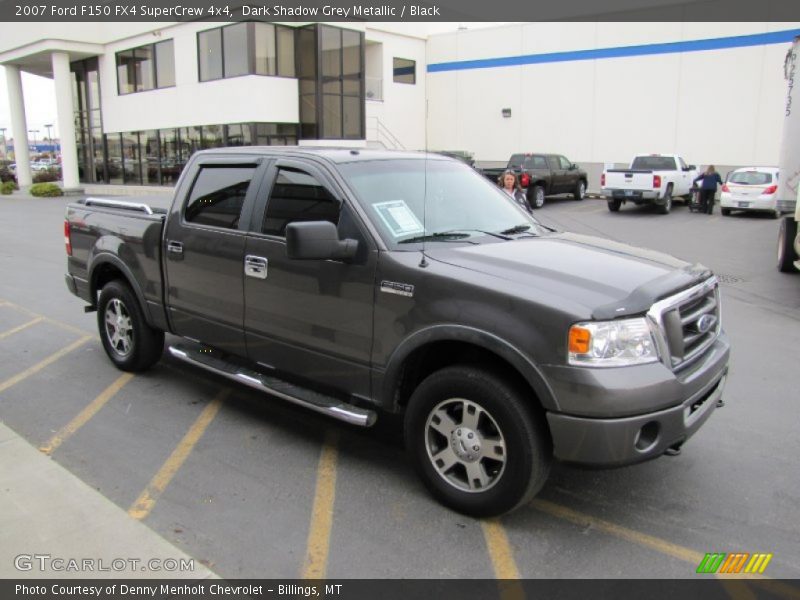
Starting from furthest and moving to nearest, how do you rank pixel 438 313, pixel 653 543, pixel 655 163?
pixel 655 163
pixel 438 313
pixel 653 543

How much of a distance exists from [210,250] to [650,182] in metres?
19.6

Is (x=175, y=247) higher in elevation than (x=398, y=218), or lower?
lower

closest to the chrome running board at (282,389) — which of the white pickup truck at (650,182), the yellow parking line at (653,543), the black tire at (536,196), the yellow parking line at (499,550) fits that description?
the yellow parking line at (499,550)

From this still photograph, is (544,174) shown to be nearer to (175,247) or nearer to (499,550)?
(175,247)

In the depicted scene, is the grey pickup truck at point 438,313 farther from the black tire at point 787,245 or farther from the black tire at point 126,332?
the black tire at point 787,245

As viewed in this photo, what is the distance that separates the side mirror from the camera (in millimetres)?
3828

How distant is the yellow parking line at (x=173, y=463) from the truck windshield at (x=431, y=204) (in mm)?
1982

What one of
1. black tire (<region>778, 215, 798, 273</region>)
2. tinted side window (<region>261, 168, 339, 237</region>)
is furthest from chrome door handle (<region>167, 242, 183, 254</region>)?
black tire (<region>778, 215, 798, 273</region>)

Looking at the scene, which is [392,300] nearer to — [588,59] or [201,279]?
[201,279]

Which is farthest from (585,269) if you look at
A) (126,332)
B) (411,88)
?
(411,88)

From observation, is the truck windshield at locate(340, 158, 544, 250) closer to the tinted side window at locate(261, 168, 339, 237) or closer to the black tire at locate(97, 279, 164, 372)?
the tinted side window at locate(261, 168, 339, 237)

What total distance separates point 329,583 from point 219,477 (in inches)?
52.0

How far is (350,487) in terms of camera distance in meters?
4.13
